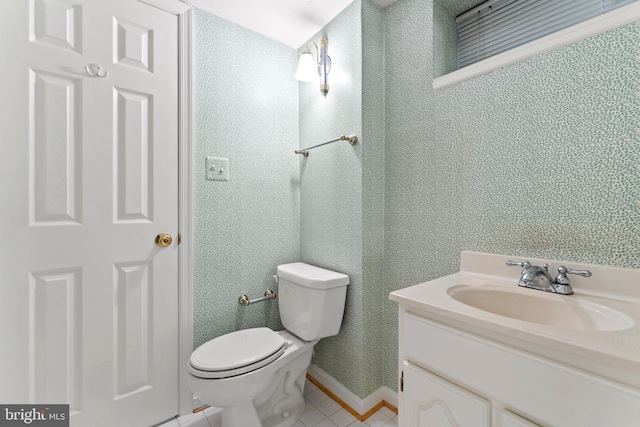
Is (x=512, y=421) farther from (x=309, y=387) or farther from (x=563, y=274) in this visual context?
(x=309, y=387)

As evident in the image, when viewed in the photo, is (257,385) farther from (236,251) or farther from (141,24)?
(141,24)

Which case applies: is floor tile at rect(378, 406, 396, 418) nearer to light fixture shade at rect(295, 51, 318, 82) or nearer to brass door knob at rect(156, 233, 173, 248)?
brass door knob at rect(156, 233, 173, 248)

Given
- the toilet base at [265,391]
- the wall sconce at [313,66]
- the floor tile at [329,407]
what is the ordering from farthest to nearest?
1. the wall sconce at [313,66]
2. the floor tile at [329,407]
3. the toilet base at [265,391]

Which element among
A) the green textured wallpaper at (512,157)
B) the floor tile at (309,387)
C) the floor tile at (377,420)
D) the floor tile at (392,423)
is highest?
the green textured wallpaper at (512,157)

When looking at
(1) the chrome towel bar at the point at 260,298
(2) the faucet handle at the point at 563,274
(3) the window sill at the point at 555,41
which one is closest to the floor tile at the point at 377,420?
(1) the chrome towel bar at the point at 260,298

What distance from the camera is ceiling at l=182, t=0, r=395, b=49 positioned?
1.44m

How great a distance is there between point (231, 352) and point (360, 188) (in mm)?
995

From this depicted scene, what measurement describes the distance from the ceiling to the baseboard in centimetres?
207

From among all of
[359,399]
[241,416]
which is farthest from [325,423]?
[241,416]

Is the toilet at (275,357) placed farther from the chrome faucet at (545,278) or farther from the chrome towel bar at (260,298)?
the chrome faucet at (545,278)

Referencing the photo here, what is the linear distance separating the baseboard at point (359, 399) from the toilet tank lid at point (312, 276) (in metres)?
0.61

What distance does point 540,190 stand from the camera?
98cm

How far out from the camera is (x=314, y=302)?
1409 millimetres

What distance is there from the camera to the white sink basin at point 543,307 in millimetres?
753
